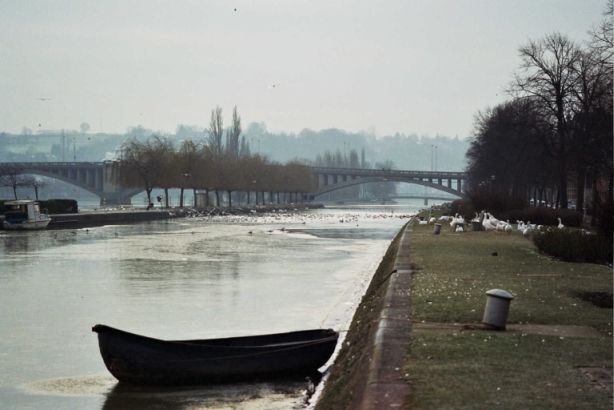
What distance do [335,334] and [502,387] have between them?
705 cm

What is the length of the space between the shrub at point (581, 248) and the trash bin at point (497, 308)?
17.1m

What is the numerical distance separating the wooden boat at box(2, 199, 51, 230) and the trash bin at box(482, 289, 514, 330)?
7393 cm

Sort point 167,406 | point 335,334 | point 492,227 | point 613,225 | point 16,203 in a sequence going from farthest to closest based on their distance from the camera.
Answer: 1. point 16,203
2. point 492,227
3. point 613,225
4. point 335,334
5. point 167,406

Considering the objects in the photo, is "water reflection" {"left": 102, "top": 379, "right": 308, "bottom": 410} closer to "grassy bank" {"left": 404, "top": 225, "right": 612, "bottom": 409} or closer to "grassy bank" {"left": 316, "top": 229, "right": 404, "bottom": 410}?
"grassy bank" {"left": 316, "top": 229, "right": 404, "bottom": 410}

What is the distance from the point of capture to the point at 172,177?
488 ft

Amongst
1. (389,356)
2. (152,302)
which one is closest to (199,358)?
(389,356)

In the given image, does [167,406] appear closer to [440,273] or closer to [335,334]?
[335,334]

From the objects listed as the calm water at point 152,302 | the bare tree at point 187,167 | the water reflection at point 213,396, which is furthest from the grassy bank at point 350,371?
the bare tree at point 187,167

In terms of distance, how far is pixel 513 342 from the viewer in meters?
16.0

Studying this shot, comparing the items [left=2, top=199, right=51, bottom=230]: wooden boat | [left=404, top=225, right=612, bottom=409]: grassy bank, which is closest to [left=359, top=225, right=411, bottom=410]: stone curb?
[left=404, top=225, right=612, bottom=409]: grassy bank

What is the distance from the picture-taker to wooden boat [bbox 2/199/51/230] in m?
86.9

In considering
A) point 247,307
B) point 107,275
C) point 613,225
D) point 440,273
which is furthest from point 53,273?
point 613,225

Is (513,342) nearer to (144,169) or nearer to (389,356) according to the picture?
(389,356)

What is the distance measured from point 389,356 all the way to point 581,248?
21.6 m
